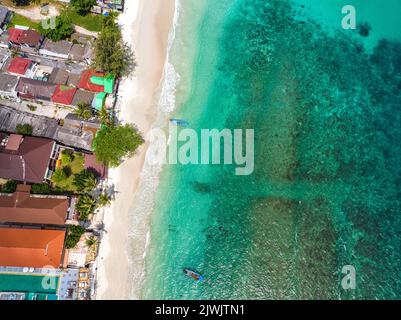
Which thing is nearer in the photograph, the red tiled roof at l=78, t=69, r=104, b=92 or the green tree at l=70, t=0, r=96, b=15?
the red tiled roof at l=78, t=69, r=104, b=92

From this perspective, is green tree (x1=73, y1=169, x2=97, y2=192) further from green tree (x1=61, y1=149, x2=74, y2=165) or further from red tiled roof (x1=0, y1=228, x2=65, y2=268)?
red tiled roof (x1=0, y1=228, x2=65, y2=268)

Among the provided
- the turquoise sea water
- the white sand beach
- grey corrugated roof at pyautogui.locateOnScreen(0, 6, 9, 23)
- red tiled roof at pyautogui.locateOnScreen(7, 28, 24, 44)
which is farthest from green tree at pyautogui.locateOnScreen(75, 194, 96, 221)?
grey corrugated roof at pyautogui.locateOnScreen(0, 6, 9, 23)

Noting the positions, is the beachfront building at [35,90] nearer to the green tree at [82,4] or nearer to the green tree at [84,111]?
the green tree at [84,111]

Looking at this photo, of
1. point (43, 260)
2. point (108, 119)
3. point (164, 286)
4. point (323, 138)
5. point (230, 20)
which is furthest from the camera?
point (230, 20)

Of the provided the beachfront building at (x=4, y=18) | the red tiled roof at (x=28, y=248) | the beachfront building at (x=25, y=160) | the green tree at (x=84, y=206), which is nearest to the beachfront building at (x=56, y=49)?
the beachfront building at (x=4, y=18)

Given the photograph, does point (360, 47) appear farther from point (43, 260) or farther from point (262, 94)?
point (43, 260)

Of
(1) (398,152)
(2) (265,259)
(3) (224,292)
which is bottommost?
(3) (224,292)

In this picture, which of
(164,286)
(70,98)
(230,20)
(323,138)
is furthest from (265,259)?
(230,20)
